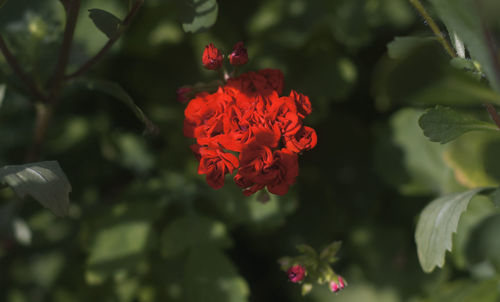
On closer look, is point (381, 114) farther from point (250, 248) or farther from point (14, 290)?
point (14, 290)

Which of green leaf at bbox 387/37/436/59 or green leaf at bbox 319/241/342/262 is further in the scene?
green leaf at bbox 319/241/342/262

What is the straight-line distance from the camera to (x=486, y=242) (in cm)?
180

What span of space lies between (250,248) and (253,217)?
69 centimetres

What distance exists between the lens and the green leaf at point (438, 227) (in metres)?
1.39

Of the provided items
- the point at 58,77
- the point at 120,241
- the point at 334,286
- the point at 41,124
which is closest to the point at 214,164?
the point at 334,286

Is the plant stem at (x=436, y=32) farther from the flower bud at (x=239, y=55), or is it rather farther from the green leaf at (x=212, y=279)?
the green leaf at (x=212, y=279)

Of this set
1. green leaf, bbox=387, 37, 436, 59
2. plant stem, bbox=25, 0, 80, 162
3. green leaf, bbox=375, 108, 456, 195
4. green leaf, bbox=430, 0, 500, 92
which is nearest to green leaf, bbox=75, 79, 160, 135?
plant stem, bbox=25, 0, 80, 162

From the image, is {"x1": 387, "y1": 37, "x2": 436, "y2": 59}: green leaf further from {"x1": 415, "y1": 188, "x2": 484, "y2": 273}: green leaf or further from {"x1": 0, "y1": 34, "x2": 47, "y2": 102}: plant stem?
{"x1": 0, "y1": 34, "x2": 47, "y2": 102}: plant stem

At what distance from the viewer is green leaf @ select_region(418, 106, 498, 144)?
128cm

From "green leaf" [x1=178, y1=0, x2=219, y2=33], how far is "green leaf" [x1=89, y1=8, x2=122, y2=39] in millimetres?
201

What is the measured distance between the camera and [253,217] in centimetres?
192

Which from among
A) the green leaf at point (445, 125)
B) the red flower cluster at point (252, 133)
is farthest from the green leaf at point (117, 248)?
the green leaf at point (445, 125)

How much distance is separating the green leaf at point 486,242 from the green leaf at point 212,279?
0.84m

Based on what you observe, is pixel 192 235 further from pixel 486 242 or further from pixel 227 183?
pixel 486 242
